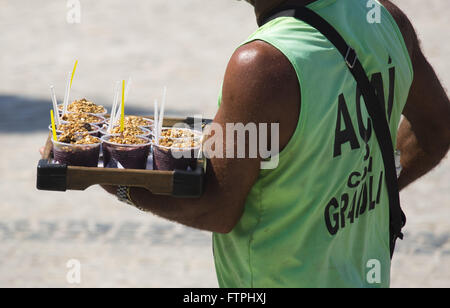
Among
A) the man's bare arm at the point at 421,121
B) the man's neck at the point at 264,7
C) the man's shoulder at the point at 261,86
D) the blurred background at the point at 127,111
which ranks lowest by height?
the blurred background at the point at 127,111

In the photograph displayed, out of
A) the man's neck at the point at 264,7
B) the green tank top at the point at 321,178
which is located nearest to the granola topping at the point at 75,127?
the green tank top at the point at 321,178

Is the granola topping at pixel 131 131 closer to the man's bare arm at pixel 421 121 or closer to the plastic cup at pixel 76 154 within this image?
the plastic cup at pixel 76 154

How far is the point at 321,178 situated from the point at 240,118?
348 mm

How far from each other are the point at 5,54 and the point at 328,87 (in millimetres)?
8773

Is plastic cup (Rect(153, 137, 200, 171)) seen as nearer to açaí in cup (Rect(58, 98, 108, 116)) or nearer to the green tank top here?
the green tank top

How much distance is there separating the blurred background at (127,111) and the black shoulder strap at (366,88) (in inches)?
113

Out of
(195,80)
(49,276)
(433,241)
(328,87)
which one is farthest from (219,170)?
(195,80)

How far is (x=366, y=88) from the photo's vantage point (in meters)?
2.31

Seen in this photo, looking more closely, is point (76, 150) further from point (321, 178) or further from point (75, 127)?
point (321, 178)

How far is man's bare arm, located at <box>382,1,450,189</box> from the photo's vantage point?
2789 mm

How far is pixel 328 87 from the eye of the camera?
2178mm

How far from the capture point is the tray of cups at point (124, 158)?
2127mm

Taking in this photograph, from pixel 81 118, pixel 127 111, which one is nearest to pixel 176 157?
pixel 81 118

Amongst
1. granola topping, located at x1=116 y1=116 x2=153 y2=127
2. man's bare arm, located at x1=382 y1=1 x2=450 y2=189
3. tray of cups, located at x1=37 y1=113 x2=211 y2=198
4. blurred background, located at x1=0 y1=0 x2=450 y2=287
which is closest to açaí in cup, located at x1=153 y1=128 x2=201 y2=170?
tray of cups, located at x1=37 y1=113 x2=211 y2=198
